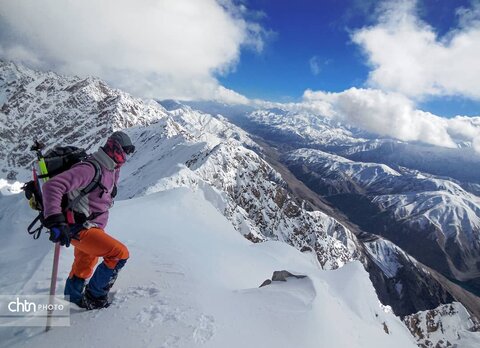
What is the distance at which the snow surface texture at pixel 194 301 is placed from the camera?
288 inches

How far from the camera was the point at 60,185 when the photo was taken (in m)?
6.76

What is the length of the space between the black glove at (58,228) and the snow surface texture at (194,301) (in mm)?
2237

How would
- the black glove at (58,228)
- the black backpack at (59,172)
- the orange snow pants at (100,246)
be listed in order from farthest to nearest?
the orange snow pants at (100,246)
the black backpack at (59,172)
the black glove at (58,228)

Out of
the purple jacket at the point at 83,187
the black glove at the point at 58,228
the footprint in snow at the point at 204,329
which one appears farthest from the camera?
the footprint in snow at the point at 204,329

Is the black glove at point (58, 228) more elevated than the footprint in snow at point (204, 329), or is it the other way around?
the black glove at point (58, 228)

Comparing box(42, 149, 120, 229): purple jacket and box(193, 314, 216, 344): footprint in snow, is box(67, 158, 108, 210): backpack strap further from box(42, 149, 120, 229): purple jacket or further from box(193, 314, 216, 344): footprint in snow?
box(193, 314, 216, 344): footprint in snow

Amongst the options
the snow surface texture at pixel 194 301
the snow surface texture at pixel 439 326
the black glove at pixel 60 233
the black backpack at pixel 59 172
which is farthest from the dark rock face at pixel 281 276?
the snow surface texture at pixel 439 326

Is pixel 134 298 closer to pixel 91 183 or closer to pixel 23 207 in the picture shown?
pixel 91 183

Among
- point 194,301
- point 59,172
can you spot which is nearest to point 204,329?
point 194,301

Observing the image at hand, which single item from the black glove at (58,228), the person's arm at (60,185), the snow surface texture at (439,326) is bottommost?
the snow surface texture at (439,326)

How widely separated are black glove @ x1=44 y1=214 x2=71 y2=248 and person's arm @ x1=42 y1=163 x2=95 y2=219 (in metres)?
0.06

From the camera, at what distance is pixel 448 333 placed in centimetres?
6456

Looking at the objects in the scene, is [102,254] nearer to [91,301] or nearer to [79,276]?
[79,276]

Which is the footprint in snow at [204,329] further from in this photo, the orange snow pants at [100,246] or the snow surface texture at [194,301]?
the orange snow pants at [100,246]
